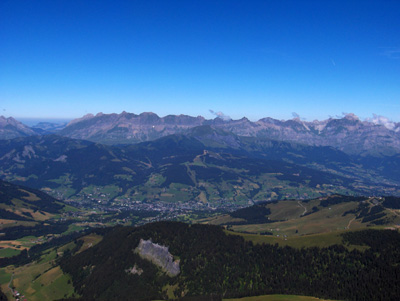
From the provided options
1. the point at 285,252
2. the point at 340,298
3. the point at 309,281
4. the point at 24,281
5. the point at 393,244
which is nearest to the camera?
the point at 340,298

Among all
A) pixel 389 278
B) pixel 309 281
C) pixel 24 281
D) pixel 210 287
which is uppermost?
pixel 389 278

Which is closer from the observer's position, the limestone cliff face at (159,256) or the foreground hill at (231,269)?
the foreground hill at (231,269)

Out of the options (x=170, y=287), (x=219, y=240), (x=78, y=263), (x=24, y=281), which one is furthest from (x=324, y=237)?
(x=24, y=281)

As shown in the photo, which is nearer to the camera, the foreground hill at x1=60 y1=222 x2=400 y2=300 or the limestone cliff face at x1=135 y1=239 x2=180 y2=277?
the foreground hill at x1=60 y1=222 x2=400 y2=300

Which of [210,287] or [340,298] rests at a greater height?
[340,298]

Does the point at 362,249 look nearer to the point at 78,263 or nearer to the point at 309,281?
the point at 309,281
